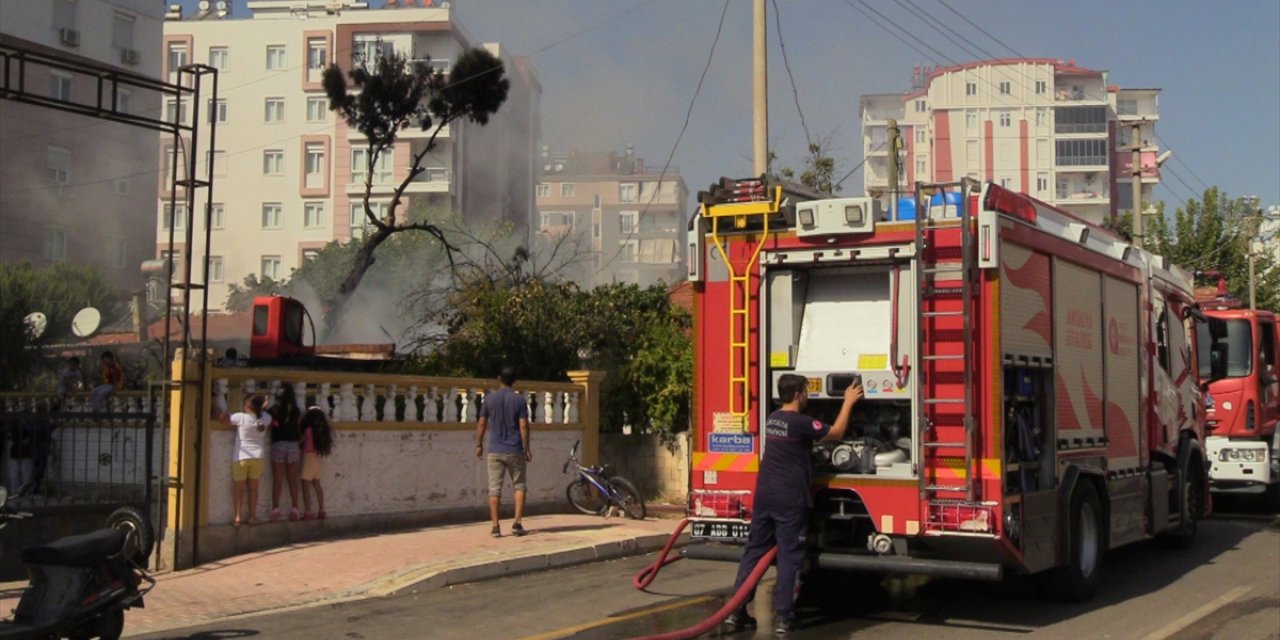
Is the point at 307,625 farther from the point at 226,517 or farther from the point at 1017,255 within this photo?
the point at 1017,255

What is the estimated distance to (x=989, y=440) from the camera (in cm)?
812

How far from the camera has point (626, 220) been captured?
276 feet

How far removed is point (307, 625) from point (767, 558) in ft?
10.8

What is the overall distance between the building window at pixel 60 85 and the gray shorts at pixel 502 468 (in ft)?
116

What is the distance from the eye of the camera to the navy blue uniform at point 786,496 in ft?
26.3

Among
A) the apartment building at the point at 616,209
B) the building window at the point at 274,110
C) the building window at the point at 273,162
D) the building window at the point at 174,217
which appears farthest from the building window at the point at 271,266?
the apartment building at the point at 616,209

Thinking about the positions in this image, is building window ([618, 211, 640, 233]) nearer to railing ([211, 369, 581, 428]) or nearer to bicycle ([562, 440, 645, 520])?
railing ([211, 369, 581, 428])

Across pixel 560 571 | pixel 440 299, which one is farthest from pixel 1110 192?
pixel 560 571

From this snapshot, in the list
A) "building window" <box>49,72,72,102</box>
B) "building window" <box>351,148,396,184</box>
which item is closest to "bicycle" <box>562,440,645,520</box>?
"building window" <box>49,72,72,102</box>

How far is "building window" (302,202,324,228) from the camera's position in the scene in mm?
66062

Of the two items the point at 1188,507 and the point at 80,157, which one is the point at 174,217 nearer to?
the point at 1188,507

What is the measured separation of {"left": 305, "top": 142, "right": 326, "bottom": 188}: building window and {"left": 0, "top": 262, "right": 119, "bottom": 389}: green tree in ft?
→ 75.5

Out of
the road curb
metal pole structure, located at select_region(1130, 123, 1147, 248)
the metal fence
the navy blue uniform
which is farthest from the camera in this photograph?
metal pole structure, located at select_region(1130, 123, 1147, 248)

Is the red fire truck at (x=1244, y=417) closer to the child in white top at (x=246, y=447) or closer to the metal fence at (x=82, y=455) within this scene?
the child in white top at (x=246, y=447)
